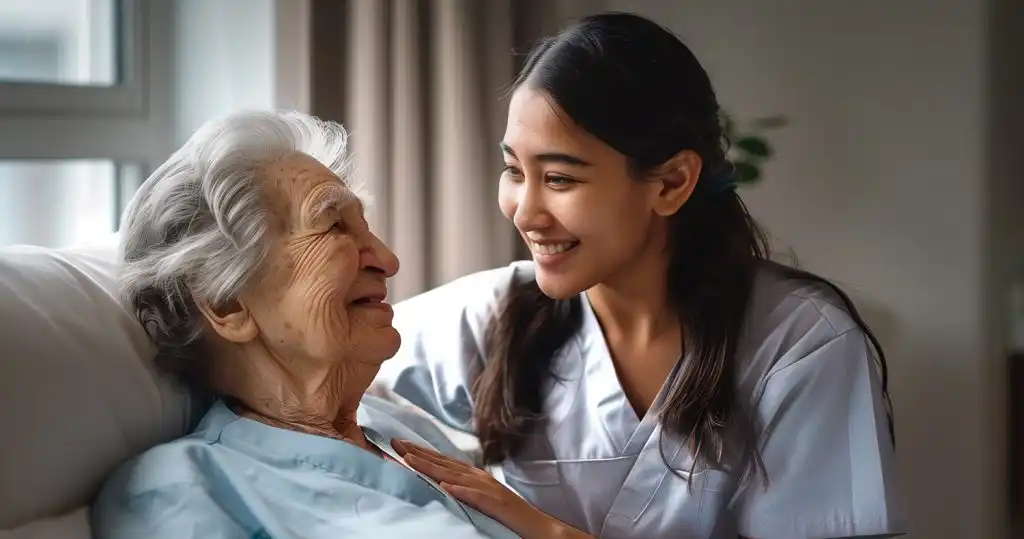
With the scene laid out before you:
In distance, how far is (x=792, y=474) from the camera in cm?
148

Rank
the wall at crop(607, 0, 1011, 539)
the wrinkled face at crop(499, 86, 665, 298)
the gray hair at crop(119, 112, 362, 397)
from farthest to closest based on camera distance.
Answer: the wall at crop(607, 0, 1011, 539), the wrinkled face at crop(499, 86, 665, 298), the gray hair at crop(119, 112, 362, 397)

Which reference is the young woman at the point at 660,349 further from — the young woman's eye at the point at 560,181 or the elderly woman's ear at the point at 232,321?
the elderly woman's ear at the point at 232,321

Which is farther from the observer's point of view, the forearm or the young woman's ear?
the young woman's ear

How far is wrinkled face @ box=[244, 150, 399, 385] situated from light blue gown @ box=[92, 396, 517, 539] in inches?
4.0

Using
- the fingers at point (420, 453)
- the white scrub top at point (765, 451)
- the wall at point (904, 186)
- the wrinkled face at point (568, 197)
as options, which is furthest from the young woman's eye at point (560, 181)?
the wall at point (904, 186)

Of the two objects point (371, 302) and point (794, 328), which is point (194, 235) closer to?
point (371, 302)

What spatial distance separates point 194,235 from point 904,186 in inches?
70.2

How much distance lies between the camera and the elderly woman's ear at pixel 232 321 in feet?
3.91

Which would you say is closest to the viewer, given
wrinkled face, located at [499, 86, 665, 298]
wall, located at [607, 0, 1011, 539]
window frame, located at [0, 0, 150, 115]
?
wrinkled face, located at [499, 86, 665, 298]

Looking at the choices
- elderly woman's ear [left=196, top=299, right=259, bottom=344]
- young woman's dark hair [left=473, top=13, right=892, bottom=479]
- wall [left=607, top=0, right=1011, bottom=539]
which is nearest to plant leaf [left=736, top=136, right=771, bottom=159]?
wall [left=607, top=0, right=1011, bottom=539]

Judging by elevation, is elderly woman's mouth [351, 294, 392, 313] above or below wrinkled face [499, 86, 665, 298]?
below

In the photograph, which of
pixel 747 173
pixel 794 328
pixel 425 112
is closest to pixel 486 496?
pixel 794 328

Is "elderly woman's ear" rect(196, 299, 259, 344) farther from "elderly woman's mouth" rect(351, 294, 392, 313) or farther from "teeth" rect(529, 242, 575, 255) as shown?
"teeth" rect(529, 242, 575, 255)

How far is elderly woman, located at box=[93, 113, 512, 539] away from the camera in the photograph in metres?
1.12
